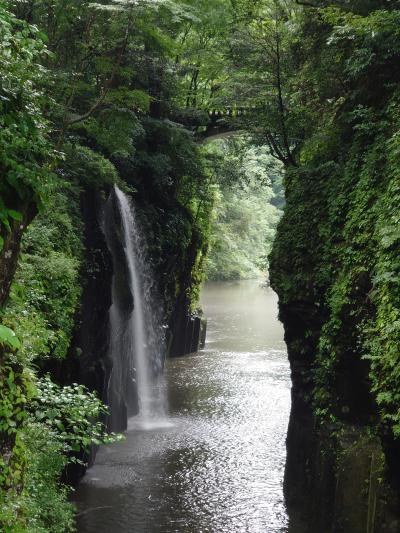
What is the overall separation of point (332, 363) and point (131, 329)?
8715 millimetres

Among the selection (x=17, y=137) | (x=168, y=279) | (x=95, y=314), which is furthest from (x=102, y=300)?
(x=17, y=137)

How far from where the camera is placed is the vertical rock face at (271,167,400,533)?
8023 mm

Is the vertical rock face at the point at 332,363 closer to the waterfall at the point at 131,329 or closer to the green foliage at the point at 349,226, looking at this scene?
the green foliage at the point at 349,226

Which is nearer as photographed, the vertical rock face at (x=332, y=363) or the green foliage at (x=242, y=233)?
the vertical rock face at (x=332, y=363)

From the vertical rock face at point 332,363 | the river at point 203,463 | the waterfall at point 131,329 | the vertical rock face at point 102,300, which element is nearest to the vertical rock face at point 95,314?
the vertical rock face at point 102,300

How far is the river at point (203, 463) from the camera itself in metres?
10.0

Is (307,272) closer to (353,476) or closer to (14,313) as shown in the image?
(353,476)

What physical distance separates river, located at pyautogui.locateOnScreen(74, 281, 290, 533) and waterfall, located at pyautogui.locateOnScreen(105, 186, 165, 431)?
698 millimetres

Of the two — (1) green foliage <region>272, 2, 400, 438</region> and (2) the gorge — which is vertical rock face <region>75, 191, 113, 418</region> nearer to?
(2) the gorge

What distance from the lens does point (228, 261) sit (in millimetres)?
50438

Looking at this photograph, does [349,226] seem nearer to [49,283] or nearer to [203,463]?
[49,283]

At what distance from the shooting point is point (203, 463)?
12.4 meters

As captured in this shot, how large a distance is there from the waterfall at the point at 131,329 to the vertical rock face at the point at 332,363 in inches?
194

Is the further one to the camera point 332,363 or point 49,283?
point 49,283
